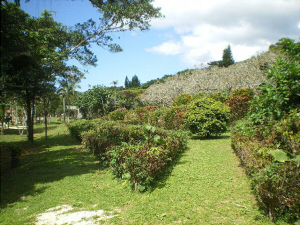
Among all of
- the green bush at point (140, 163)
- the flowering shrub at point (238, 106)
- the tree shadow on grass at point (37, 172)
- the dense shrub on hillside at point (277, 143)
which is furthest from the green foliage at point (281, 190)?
the flowering shrub at point (238, 106)

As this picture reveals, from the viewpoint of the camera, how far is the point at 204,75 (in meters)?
25.0

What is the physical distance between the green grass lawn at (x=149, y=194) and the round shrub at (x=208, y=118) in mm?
2595

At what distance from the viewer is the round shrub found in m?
9.95

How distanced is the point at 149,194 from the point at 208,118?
596 centimetres

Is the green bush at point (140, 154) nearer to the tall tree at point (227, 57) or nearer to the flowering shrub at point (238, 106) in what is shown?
the flowering shrub at point (238, 106)

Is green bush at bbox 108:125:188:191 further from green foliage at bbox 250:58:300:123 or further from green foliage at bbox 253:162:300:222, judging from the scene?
green foliage at bbox 250:58:300:123

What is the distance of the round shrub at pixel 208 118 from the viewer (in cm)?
995

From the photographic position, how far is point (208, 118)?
9.93 meters

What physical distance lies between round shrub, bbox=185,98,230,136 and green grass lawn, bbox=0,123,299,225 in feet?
8.51

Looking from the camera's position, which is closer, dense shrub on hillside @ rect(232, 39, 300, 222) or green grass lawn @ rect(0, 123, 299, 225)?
dense shrub on hillside @ rect(232, 39, 300, 222)

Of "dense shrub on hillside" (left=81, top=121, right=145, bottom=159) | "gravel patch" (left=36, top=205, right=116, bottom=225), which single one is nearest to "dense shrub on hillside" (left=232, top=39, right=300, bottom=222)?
"gravel patch" (left=36, top=205, right=116, bottom=225)

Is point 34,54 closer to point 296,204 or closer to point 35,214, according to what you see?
point 35,214

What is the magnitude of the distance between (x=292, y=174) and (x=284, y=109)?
8.37 ft

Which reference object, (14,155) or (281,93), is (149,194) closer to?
(281,93)
